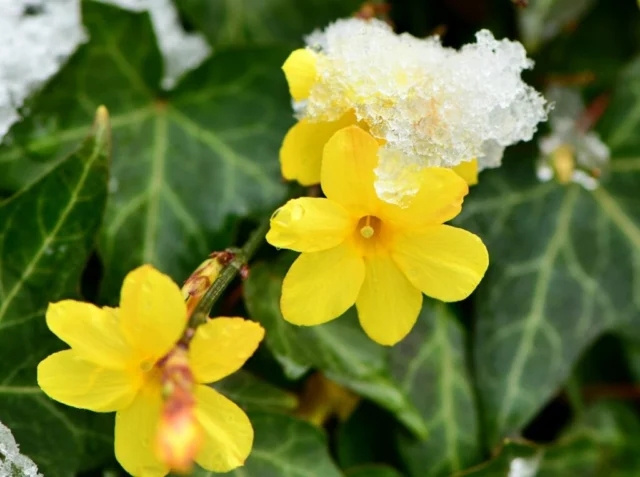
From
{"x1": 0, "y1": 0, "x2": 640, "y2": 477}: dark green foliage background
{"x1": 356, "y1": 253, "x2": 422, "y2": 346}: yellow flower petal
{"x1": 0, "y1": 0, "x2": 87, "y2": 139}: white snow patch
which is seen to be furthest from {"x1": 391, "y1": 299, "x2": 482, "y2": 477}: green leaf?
{"x1": 0, "y1": 0, "x2": 87, "y2": 139}: white snow patch

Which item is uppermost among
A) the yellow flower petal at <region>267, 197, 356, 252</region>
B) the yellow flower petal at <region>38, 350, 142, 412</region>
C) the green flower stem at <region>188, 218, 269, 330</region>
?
the yellow flower petal at <region>267, 197, 356, 252</region>

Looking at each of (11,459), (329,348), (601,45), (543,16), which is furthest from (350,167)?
(601,45)

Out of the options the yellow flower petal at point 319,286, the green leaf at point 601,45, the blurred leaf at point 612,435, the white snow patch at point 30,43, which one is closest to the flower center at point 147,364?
the yellow flower petal at point 319,286

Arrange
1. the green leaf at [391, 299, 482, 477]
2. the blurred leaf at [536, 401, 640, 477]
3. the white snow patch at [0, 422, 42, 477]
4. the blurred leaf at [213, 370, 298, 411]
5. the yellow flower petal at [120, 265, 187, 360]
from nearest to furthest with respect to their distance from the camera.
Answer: the yellow flower petal at [120, 265, 187, 360] < the white snow patch at [0, 422, 42, 477] < the blurred leaf at [213, 370, 298, 411] < the green leaf at [391, 299, 482, 477] < the blurred leaf at [536, 401, 640, 477]

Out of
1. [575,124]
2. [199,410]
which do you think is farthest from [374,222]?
[575,124]

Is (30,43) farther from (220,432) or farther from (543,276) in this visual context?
(543,276)

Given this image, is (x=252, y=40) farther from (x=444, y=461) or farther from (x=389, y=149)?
(x=444, y=461)

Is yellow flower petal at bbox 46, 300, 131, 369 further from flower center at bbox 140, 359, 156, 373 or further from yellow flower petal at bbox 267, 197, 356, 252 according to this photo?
yellow flower petal at bbox 267, 197, 356, 252
